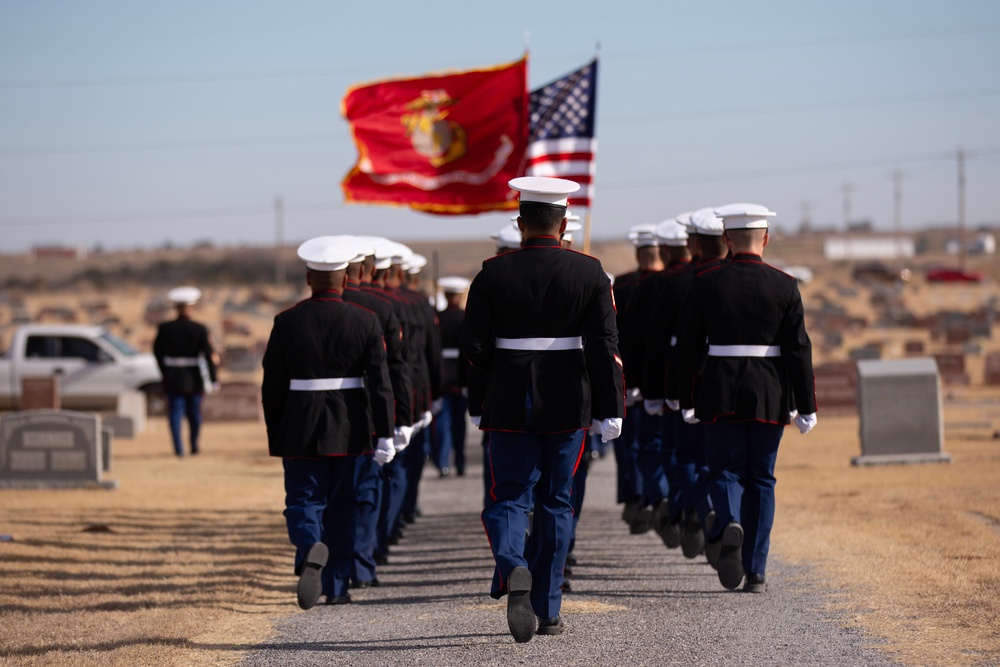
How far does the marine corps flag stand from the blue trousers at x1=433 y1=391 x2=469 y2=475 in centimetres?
336

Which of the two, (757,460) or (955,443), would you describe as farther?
(955,443)

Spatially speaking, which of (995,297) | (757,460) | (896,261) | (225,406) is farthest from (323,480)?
(896,261)

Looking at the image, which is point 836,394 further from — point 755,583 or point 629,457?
point 755,583

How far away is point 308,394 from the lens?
319 inches

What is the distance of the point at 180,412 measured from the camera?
19.5 m

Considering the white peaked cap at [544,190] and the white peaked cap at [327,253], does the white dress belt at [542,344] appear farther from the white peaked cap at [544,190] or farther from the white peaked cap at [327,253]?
the white peaked cap at [327,253]

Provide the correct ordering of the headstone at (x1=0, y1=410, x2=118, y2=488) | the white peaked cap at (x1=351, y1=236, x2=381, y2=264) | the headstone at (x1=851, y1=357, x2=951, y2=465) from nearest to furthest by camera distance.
Result: the white peaked cap at (x1=351, y1=236, x2=381, y2=264) < the headstone at (x1=0, y1=410, x2=118, y2=488) < the headstone at (x1=851, y1=357, x2=951, y2=465)

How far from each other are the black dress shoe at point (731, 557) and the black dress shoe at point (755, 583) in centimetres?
23

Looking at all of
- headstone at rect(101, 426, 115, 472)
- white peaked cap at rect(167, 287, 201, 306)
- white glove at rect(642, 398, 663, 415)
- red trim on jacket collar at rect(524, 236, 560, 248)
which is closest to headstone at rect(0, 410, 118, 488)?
headstone at rect(101, 426, 115, 472)

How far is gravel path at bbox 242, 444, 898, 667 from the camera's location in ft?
21.7

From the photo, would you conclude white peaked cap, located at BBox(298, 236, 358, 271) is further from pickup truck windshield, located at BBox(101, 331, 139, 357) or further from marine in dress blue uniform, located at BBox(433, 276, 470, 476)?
pickup truck windshield, located at BBox(101, 331, 139, 357)

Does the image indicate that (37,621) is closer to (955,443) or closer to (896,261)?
(955,443)

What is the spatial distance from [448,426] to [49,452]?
14.4 feet

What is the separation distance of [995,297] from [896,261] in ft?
124
